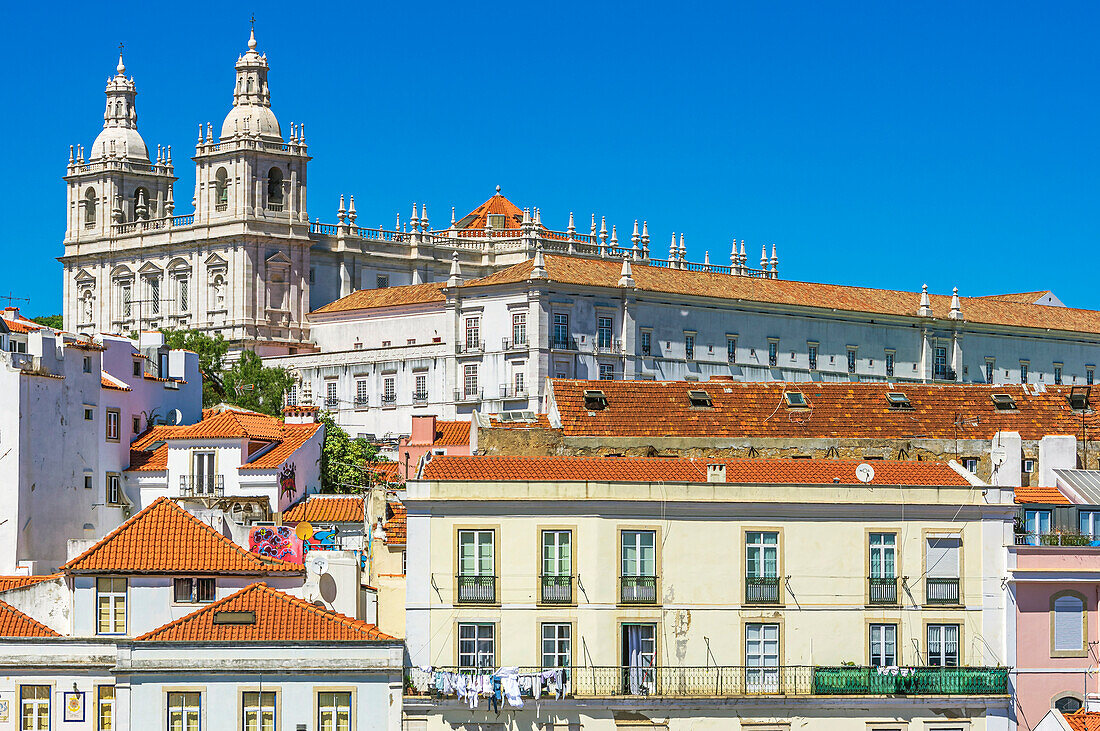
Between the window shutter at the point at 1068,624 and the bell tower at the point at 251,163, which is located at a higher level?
the bell tower at the point at 251,163

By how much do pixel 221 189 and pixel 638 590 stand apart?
341 ft

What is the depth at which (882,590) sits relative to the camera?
56156 mm

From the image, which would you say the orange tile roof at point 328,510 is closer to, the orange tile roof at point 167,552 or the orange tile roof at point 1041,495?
the orange tile roof at point 167,552

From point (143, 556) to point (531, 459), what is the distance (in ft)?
30.2

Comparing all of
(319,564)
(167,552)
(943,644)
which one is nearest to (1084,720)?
(943,644)

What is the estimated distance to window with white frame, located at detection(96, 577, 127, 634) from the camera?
57.0 m

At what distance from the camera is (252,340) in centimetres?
15050

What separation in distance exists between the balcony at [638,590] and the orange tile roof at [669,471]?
2.17m

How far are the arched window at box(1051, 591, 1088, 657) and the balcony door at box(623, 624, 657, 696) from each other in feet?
29.8

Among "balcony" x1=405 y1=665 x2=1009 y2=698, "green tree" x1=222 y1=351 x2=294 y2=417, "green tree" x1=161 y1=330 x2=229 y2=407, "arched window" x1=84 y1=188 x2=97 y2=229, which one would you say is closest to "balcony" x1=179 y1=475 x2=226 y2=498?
"balcony" x1=405 y1=665 x2=1009 y2=698

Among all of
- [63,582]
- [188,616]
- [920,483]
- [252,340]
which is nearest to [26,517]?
[63,582]

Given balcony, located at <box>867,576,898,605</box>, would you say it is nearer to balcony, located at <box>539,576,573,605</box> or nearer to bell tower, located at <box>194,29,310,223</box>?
balcony, located at <box>539,576,573,605</box>

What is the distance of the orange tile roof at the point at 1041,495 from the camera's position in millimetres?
61019

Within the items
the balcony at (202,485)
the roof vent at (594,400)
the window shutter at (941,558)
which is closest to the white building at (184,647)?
the window shutter at (941,558)
